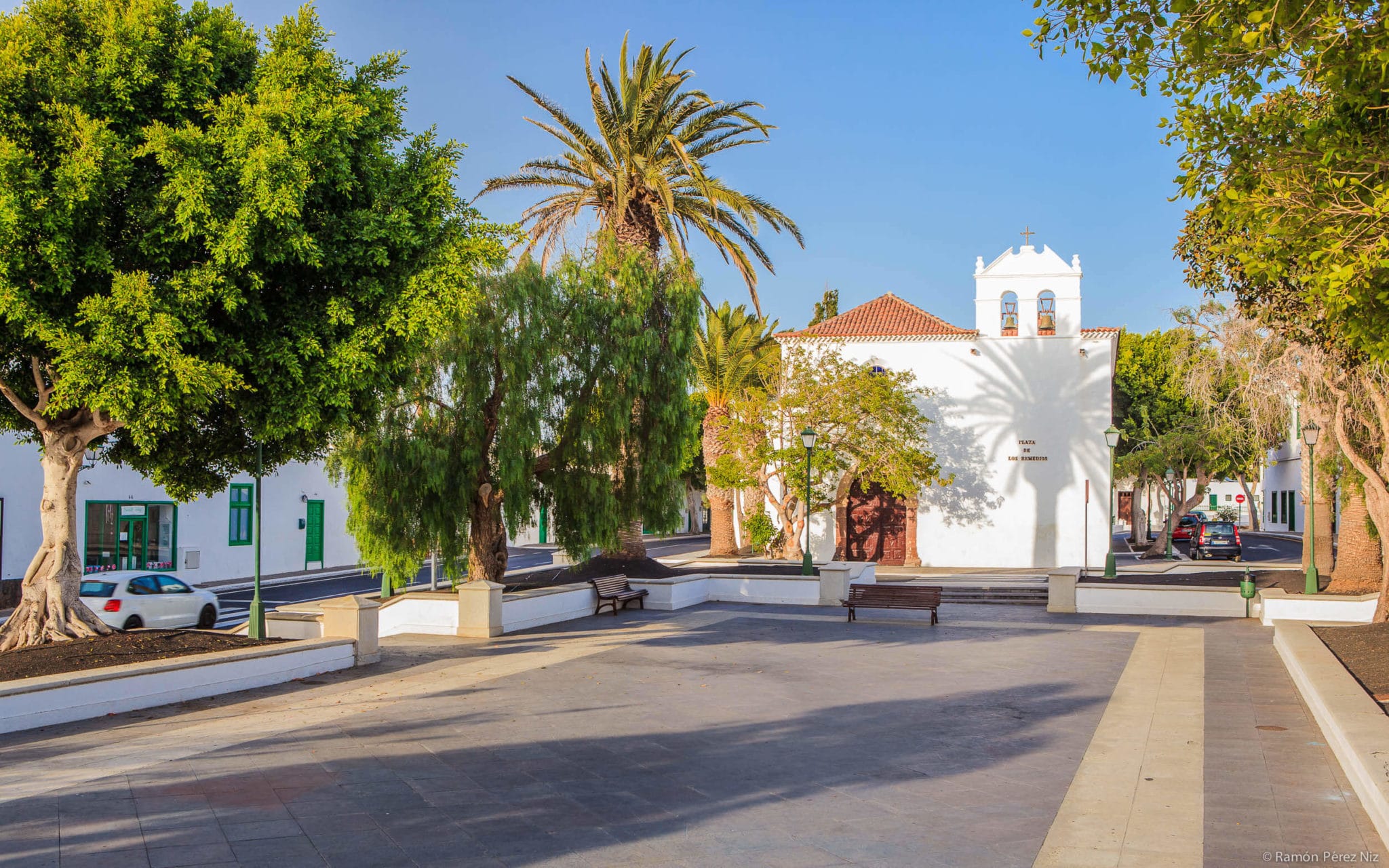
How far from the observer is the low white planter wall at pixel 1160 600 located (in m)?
20.2

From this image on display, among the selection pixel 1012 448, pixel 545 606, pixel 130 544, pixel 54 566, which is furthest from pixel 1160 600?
pixel 130 544

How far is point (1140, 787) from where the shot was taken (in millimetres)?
7746

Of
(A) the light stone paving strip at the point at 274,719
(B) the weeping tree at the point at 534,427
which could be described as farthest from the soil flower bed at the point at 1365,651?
(B) the weeping tree at the point at 534,427

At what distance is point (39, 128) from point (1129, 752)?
12.5 metres

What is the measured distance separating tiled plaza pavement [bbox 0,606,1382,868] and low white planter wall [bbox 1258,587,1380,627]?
19.4ft

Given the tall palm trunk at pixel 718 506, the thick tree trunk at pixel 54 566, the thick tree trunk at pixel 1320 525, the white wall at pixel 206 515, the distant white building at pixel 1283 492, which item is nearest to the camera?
the thick tree trunk at pixel 54 566

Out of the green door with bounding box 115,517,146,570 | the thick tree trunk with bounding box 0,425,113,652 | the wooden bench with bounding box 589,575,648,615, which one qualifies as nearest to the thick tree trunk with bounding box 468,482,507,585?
the wooden bench with bounding box 589,575,648,615

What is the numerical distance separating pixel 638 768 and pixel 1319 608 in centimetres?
1587

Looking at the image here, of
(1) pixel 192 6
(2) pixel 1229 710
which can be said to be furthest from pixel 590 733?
A: (1) pixel 192 6

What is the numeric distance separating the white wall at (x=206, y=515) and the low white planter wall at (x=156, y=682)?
13169 millimetres

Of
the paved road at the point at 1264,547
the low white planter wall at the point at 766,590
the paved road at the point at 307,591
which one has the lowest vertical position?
the paved road at the point at 1264,547

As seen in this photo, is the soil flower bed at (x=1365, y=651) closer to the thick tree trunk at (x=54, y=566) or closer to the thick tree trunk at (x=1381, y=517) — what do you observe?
the thick tree trunk at (x=1381, y=517)

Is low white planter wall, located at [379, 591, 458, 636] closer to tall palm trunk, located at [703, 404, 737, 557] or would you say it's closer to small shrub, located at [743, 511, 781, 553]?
small shrub, located at [743, 511, 781, 553]

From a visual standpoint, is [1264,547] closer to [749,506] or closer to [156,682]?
[749,506]
